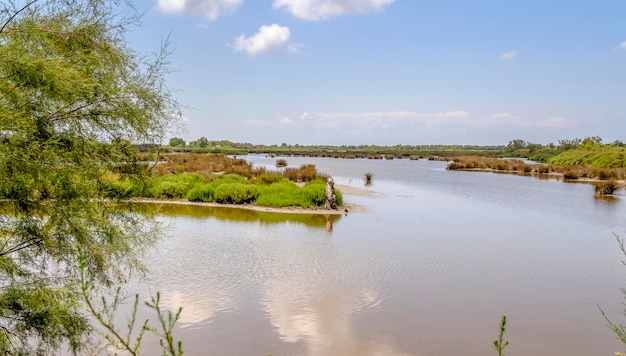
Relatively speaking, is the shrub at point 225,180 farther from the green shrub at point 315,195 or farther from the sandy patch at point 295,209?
the green shrub at point 315,195

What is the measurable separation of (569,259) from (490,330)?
24.1 ft

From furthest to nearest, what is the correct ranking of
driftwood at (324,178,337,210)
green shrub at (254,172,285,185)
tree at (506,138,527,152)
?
tree at (506,138,527,152) < green shrub at (254,172,285,185) < driftwood at (324,178,337,210)

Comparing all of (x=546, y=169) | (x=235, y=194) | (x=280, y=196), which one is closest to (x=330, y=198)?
(x=280, y=196)

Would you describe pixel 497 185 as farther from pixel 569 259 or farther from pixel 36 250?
pixel 36 250

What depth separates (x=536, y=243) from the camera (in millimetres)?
17000

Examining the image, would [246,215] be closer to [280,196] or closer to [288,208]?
[288,208]

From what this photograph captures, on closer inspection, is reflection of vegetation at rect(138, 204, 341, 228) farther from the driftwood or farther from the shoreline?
the driftwood

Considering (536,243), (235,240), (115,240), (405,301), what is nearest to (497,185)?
(536,243)

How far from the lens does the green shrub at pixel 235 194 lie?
80.7 feet

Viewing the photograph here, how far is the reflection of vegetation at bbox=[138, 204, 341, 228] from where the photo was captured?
65.9ft

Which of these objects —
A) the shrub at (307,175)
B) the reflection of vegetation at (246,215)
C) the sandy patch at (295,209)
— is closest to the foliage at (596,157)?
the shrub at (307,175)

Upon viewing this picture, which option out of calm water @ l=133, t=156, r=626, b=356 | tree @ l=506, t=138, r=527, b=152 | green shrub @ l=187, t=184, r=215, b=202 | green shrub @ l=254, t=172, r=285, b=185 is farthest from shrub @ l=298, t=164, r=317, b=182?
tree @ l=506, t=138, r=527, b=152

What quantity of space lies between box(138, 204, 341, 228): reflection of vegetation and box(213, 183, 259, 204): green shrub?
3.68 ft

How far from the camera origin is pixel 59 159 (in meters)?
6.41
